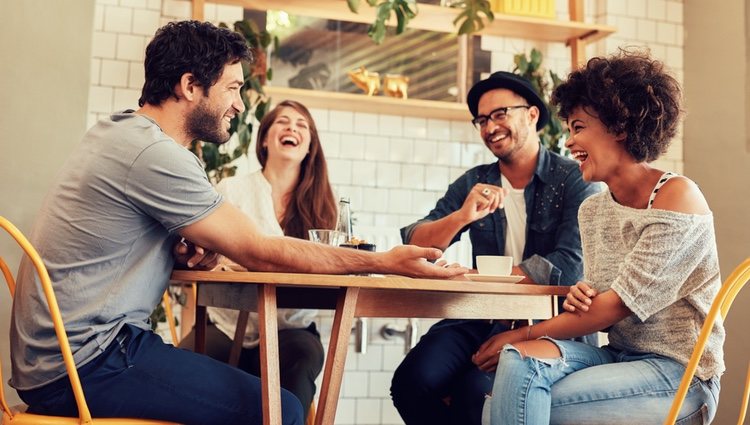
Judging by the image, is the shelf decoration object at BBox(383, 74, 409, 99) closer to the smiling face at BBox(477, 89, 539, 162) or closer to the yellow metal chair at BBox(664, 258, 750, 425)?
the smiling face at BBox(477, 89, 539, 162)

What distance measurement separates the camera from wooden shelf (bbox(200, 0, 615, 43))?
3941 mm

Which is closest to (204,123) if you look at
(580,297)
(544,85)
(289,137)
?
(580,297)

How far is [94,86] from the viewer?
3.98 meters

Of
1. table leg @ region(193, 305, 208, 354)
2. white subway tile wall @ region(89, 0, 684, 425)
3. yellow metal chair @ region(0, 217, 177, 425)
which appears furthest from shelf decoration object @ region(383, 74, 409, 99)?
yellow metal chair @ region(0, 217, 177, 425)

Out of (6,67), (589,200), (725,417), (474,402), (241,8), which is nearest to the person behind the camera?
(589,200)

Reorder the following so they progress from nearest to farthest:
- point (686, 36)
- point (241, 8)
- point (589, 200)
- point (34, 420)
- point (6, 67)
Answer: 1. point (34, 420)
2. point (589, 200)
3. point (6, 67)
4. point (241, 8)
5. point (686, 36)

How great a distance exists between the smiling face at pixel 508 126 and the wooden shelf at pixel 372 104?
3.74 ft

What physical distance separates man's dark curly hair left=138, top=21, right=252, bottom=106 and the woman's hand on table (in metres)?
1.03

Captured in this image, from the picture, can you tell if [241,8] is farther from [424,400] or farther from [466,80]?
[424,400]

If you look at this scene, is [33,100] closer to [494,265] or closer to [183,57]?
[183,57]

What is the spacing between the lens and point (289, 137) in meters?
3.26

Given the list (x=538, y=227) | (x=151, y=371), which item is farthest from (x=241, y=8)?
(x=151, y=371)

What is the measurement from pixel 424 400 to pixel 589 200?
0.78m

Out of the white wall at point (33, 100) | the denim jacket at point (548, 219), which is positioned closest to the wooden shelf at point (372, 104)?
the white wall at point (33, 100)
